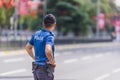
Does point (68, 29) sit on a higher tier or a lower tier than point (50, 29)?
lower

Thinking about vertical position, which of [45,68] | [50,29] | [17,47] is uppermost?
[50,29]

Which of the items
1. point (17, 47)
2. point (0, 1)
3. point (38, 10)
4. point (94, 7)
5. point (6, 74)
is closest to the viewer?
point (6, 74)

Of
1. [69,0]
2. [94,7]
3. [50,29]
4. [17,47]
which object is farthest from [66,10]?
[50,29]

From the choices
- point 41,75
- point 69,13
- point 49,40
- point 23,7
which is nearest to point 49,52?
point 49,40

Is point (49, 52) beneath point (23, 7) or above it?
above

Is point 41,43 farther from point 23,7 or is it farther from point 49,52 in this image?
point 23,7

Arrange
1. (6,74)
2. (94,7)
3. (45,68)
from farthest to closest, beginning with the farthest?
(94,7) → (6,74) → (45,68)

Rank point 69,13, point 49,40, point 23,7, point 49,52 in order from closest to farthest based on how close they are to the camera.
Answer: point 49,52, point 49,40, point 23,7, point 69,13

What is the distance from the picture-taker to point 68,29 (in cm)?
5691

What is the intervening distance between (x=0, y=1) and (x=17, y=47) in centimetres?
595

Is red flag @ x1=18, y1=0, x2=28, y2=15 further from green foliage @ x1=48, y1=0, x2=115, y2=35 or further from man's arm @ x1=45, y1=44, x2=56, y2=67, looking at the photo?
man's arm @ x1=45, y1=44, x2=56, y2=67

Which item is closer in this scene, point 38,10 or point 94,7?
point 38,10

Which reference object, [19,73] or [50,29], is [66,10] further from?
[50,29]

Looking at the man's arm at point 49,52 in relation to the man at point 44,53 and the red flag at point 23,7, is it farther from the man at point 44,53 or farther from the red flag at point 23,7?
the red flag at point 23,7
